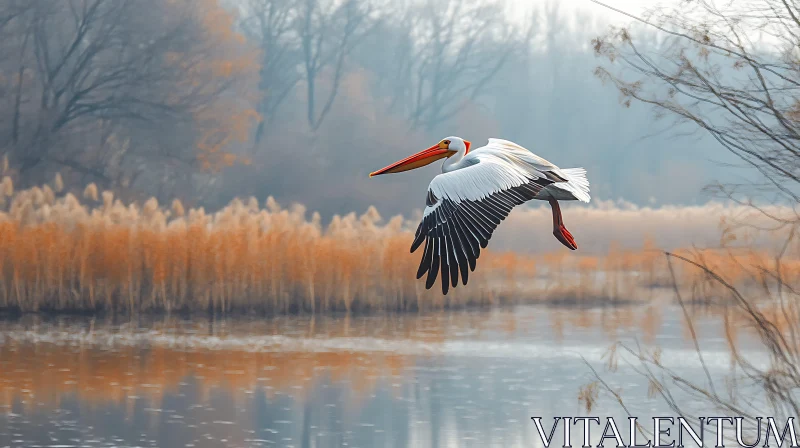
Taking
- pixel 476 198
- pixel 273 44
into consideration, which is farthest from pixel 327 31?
pixel 476 198

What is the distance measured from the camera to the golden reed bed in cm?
1283

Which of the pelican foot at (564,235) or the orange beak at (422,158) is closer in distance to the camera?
the pelican foot at (564,235)

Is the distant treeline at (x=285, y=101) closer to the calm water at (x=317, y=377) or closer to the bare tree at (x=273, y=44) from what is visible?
the bare tree at (x=273, y=44)

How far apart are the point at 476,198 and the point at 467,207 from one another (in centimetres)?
6

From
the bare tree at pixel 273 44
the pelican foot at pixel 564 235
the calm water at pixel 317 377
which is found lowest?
the calm water at pixel 317 377

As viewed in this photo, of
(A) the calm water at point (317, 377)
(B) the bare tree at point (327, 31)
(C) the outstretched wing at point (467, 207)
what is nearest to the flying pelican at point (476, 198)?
(C) the outstretched wing at point (467, 207)

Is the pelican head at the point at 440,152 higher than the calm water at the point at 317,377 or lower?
higher

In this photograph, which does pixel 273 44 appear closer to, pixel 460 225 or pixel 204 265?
pixel 204 265

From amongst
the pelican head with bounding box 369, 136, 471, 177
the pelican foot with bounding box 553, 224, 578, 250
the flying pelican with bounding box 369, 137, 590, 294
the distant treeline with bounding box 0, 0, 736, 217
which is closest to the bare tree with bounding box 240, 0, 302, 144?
the distant treeline with bounding box 0, 0, 736, 217

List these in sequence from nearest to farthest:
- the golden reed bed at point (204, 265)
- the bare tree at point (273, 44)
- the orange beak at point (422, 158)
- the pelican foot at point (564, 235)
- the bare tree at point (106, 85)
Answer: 1. the pelican foot at point (564, 235)
2. the orange beak at point (422, 158)
3. the golden reed bed at point (204, 265)
4. the bare tree at point (106, 85)
5. the bare tree at point (273, 44)

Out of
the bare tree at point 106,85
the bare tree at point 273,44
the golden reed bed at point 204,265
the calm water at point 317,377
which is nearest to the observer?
the calm water at point 317,377

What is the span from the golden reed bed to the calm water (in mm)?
322

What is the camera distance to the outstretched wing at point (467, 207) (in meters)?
4.50

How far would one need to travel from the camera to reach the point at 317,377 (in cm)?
1044
